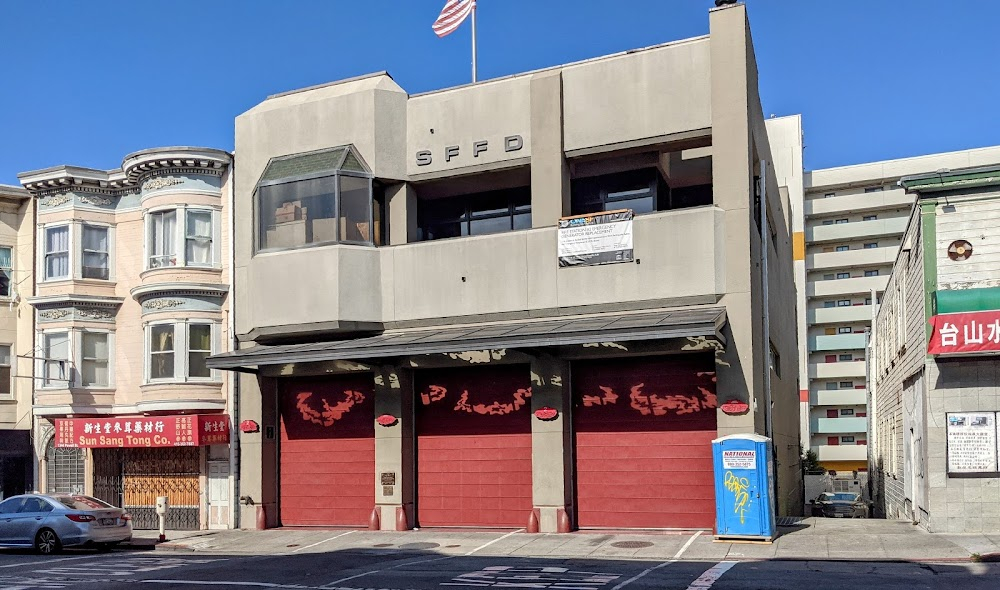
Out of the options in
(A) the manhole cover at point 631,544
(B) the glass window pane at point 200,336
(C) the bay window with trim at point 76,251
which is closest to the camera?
(A) the manhole cover at point 631,544

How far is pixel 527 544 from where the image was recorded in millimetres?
20469

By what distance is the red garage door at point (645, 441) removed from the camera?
2148 cm

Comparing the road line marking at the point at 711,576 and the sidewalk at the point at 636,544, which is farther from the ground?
the road line marking at the point at 711,576

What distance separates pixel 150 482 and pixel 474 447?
1126cm

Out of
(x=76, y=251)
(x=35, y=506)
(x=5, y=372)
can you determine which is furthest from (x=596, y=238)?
(x=5, y=372)

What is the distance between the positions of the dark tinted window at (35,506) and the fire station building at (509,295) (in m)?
4.83

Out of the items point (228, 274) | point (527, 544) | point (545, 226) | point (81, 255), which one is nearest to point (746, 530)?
point (527, 544)

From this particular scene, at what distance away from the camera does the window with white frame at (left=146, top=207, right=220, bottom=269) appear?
2859 centimetres

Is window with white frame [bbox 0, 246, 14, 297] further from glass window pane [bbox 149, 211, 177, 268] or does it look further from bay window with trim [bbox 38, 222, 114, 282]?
glass window pane [bbox 149, 211, 177, 268]

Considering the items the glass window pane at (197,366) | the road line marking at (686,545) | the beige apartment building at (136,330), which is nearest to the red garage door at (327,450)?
the beige apartment building at (136,330)

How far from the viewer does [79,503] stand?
2384cm

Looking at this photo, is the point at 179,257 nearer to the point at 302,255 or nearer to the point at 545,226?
the point at 302,255

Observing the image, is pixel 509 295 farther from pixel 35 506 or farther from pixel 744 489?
pixel 35 506

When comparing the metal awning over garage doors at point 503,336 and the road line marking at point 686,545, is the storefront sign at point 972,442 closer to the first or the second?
the metal awning over garage doors at point 503,336
